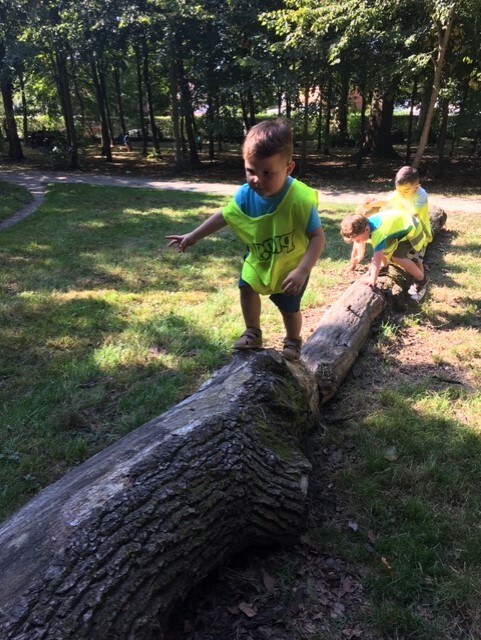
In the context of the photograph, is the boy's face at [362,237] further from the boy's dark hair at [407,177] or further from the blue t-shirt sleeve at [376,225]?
the boy's dark hair at [407,177]

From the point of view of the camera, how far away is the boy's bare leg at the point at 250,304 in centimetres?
330

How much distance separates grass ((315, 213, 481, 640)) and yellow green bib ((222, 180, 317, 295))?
1104 mm

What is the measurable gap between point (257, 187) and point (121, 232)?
7.13 meters

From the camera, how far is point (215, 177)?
19328mm

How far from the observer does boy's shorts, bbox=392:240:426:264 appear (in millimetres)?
5449

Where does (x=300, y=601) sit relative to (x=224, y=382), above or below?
below

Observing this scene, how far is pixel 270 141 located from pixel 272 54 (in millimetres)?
15479

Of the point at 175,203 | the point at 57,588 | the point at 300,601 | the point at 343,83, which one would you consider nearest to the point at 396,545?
the point at 300,601

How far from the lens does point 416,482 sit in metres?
2.80

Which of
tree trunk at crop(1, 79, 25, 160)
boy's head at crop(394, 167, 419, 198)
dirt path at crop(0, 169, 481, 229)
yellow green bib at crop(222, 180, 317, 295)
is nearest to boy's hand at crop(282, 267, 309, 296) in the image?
yellow green bib at crop(222, 180, 317, 295)

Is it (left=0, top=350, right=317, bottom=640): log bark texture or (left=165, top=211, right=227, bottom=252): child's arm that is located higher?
(left=165, top=211, right=227, bottom=252): child's arm

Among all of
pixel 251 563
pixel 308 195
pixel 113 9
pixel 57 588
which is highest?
pixel 113 9

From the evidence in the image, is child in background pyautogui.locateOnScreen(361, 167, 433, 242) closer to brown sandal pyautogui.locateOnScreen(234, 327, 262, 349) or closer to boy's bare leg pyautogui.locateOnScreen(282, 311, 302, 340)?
boy's bare leg pyautogui.locateOnScreen(282, 311, 302, 340)

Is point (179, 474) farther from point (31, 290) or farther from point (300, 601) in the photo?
point (31, 290)
